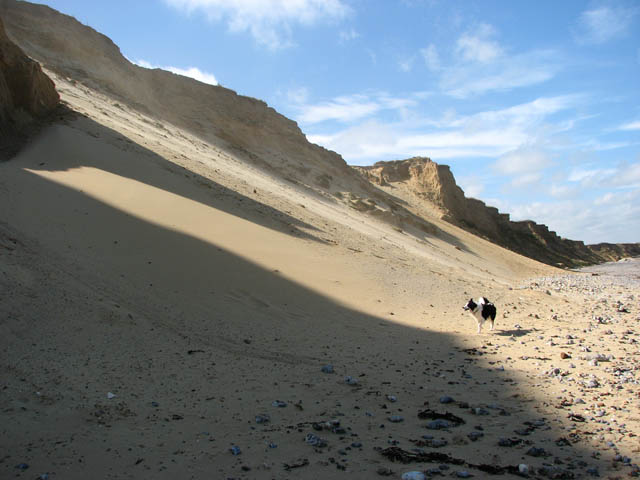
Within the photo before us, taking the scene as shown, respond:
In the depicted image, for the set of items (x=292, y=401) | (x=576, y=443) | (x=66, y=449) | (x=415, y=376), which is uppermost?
(x=576, y=443)

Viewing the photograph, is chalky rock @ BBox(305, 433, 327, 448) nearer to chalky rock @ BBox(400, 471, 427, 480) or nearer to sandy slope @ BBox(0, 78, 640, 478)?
sandy slope @ BBox(0, 78, 640, 478)

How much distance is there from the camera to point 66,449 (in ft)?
12.4

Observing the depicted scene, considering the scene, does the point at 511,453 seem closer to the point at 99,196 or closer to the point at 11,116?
the point at 99,196

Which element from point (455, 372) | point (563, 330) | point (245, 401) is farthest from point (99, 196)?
point (563, 330)

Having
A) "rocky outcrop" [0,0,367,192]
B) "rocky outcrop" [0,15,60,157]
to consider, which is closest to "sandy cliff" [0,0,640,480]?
"rocky outcrop" [0,15,60,157]

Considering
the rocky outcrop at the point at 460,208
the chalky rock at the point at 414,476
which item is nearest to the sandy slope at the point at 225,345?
the chalky rock at the point at 414,476

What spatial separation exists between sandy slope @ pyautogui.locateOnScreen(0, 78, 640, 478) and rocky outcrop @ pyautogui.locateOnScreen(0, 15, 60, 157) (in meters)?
1.04

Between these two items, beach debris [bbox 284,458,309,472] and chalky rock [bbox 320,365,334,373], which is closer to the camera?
beach debris [bbox 284,458,309,472]

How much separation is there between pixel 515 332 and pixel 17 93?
1595 centimetres

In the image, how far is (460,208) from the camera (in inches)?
1853

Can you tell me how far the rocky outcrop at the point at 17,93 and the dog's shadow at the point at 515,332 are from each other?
44.6 feet

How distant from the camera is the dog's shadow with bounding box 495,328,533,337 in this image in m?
8.95

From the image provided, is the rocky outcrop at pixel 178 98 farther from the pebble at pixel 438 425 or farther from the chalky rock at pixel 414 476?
the chalky rock at pixel 414 476

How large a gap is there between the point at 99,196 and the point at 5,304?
6642 mm
